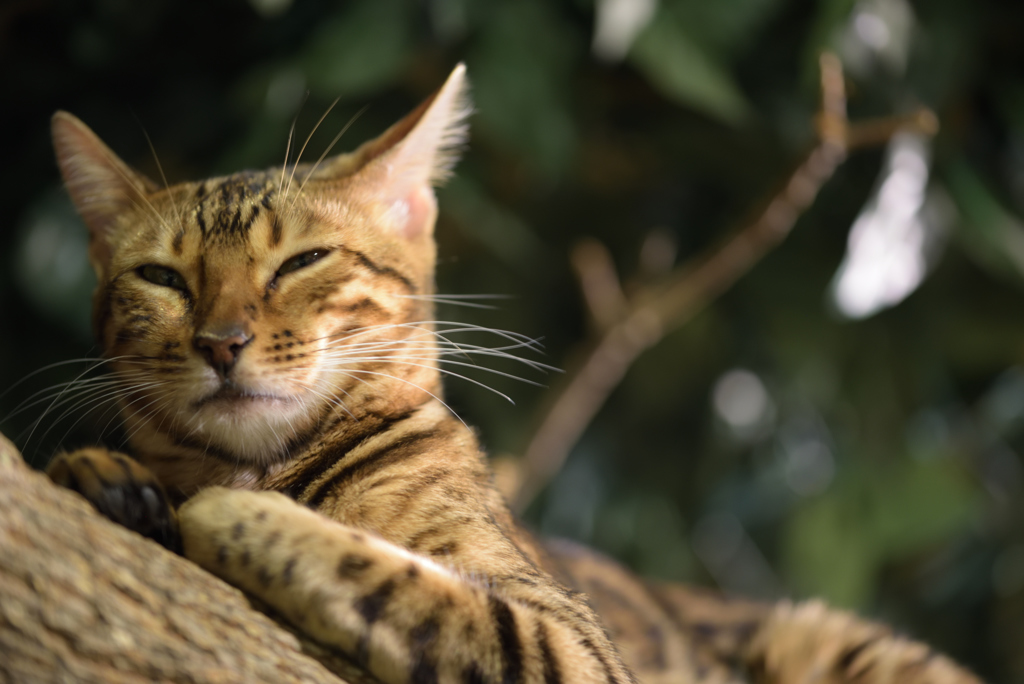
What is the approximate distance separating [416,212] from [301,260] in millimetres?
293

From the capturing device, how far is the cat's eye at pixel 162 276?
1293 mm

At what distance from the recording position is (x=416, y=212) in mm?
1558

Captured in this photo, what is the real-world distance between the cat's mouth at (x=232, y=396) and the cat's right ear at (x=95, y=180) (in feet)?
1.30

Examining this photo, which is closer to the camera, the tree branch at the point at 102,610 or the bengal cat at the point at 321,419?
the tree branch at the point at 102,610

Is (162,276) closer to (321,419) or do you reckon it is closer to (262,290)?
(262,290)

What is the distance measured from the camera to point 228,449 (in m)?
Answer: 1.28

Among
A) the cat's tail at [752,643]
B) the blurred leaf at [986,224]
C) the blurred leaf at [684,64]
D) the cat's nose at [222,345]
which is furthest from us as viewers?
the blurred leaf at [986,224]

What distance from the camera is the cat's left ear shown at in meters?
1.43

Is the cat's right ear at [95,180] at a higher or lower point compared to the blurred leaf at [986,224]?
lower

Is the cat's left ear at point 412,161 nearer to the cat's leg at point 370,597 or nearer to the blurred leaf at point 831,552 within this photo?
the cat's leg at point 370,597

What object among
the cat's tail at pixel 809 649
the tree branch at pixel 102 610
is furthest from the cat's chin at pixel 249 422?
the cat's tail at pixel 809 649

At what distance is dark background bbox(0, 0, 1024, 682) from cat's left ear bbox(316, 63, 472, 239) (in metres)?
0.79

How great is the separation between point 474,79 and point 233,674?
1.93 m

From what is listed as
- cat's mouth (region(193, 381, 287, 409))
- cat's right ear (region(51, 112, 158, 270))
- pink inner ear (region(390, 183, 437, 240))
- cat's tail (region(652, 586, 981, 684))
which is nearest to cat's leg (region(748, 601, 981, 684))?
cat's tail (region(652, 586, 981, 684))
